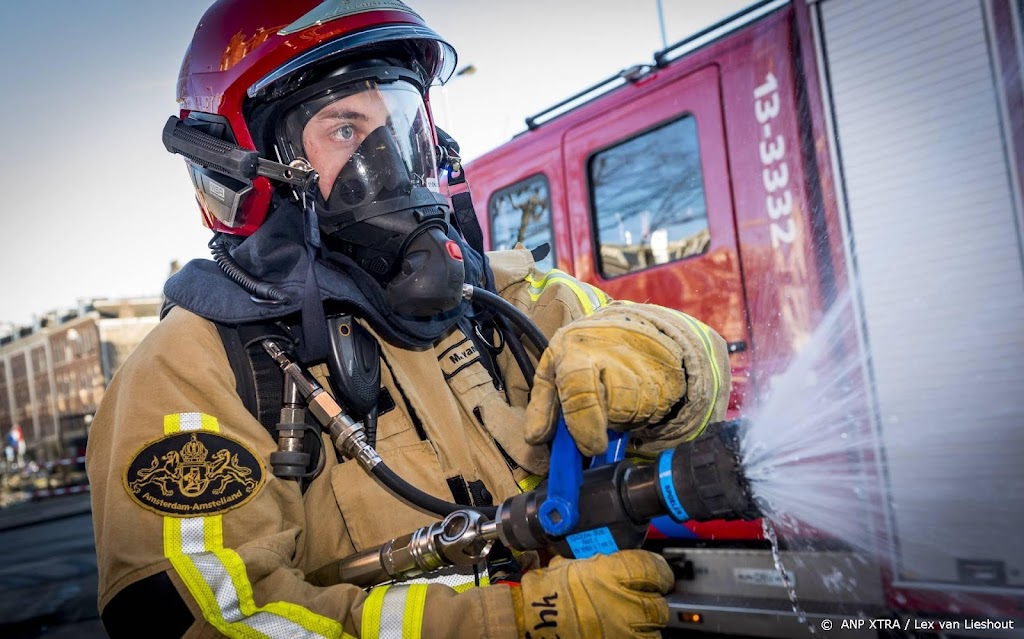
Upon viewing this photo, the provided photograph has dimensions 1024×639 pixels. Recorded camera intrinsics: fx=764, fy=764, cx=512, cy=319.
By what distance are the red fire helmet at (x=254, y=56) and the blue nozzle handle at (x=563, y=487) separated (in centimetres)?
116

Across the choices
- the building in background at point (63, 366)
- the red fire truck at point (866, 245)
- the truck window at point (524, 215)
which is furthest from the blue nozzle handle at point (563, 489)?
the building in background at point (63, 366)

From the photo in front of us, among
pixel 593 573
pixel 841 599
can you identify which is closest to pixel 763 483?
pixel 593 573

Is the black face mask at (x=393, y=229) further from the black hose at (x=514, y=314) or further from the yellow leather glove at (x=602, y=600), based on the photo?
the yellow leather glove at (x=602, y=600)

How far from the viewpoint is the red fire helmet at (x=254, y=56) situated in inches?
82.6

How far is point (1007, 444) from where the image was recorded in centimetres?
314

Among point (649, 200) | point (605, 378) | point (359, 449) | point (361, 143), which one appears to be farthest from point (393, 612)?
point (649, 200)

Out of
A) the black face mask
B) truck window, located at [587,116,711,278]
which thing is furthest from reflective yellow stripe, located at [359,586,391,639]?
truck window, located at [587,116,711,278]

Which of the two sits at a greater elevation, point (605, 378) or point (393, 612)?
point (605, 378)

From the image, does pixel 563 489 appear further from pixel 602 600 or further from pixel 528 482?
pixel 528 482

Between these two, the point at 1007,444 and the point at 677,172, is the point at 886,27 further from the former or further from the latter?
the point at 1007,444

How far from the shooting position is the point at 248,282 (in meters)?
1.92

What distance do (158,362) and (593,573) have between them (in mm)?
1061

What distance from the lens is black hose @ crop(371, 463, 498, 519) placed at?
5.82 feet

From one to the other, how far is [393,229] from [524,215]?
358 cm
